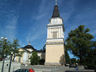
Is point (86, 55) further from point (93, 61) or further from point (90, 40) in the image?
point (90, 40)

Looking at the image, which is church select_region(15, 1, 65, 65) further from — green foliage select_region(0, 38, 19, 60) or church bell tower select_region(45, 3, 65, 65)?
green foliage select_region(0, 38, 19, 60)

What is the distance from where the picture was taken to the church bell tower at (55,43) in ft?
95.2

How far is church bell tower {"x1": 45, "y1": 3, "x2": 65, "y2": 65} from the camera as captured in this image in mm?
29031

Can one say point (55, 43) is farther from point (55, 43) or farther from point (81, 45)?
point (81, 45)

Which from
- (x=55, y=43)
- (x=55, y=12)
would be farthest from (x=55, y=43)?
(x=55, y=12)

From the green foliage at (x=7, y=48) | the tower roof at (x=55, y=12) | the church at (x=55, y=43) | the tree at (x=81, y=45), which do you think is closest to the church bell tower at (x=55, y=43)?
the church at (x=55, y=43)

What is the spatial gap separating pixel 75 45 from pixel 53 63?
350 inches

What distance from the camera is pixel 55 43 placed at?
101 ft

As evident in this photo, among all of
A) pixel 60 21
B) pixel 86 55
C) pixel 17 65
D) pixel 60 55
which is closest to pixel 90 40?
pixel 86 55

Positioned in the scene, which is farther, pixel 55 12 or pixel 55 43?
pixel 55 12

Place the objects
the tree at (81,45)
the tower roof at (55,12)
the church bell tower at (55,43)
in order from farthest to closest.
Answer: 1. the tower roof at (55,12)
2. the church bell tower at (55,43)
3. the tree at (81,45)

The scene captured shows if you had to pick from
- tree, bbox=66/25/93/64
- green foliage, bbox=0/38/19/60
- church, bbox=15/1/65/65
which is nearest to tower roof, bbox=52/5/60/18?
church, bbox=15/1/65/65

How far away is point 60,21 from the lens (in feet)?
113

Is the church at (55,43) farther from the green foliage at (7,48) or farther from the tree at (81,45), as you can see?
the green foliage at (7,48)
